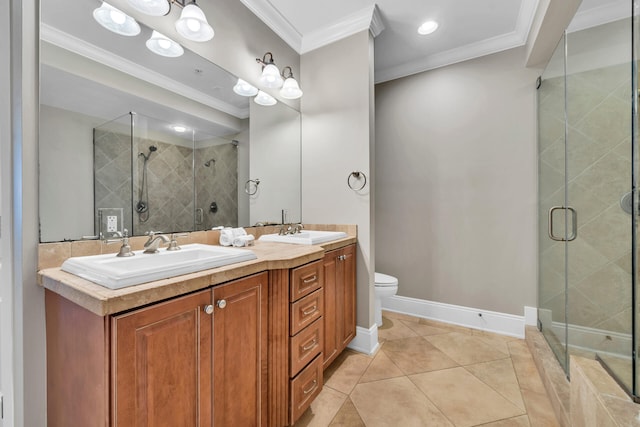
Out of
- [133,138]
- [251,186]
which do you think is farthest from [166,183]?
[251,186]

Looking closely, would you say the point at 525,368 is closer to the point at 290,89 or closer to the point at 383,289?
the point at 383,289

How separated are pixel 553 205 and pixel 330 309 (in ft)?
5.97

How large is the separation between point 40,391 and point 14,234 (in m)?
0.60

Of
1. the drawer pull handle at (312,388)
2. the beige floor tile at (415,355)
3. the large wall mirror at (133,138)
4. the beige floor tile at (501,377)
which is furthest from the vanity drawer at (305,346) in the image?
the beige floor tile at (501,377)

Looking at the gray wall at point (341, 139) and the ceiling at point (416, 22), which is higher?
the ceiling at point (416, 22)

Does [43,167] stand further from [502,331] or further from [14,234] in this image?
[502,331]

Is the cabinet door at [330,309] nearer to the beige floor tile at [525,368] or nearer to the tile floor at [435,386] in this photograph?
the tile floor at [435,386]

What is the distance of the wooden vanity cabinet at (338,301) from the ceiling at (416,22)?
5.82 feet

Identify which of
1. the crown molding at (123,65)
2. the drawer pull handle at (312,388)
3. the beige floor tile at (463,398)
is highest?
the crown molding at (123,65)

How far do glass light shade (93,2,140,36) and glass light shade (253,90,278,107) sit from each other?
805 millimetres

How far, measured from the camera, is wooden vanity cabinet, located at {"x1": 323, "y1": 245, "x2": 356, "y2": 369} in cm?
166

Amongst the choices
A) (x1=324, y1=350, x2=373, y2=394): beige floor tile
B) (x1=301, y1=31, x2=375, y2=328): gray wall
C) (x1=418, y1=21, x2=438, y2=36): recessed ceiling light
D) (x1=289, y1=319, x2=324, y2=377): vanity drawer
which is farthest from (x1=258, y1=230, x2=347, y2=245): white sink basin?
(x1=418, y1=21, x2=438, y2=36): recessed ceiling light

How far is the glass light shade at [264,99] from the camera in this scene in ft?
6.47

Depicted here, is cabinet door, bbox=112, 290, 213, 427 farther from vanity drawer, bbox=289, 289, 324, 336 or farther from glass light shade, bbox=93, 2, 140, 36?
glass light shade, bbox=93, 2, 140, 36
